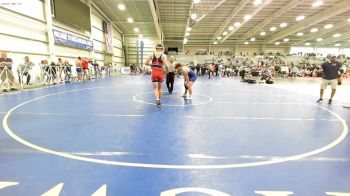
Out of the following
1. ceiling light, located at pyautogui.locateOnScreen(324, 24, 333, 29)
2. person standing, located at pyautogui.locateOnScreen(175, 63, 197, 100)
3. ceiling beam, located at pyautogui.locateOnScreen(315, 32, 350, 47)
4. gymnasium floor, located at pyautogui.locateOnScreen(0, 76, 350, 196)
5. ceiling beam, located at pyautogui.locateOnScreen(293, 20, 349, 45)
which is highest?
ceiling light, located at pyautogui.locateOnScreen(324, 24, 333, 29)

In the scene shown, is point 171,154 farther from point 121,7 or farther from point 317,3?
point 317,3

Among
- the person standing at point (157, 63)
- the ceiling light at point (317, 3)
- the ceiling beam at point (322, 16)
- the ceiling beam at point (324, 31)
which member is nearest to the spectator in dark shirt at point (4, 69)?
the person standing at point (157, 63)

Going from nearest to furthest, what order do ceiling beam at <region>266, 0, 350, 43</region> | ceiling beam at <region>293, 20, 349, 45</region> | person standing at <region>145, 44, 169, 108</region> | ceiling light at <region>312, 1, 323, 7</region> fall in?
1. person standing at <region>145, 44, 169, 108</region>
2. ceiling light at <region>312, 1, 323, 7</region>
3. ceiling beam at <region>266, 0, 350, 43</region>
4. ceiling beam at <region>293, 20, 349, 45</region>

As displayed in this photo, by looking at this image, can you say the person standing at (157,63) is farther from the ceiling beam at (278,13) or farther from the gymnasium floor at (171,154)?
the ceiling beam at (278,13)

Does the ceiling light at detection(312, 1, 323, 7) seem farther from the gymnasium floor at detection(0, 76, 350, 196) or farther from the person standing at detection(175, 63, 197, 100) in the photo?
the gymnasium floor at detection(0, 76, 350, 196)

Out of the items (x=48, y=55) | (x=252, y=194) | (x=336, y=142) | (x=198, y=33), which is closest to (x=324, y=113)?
(x=336, y=142)

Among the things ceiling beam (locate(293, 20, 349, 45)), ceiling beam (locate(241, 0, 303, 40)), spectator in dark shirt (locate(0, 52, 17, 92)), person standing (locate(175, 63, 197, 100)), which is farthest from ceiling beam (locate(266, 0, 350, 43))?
spectator in dark shirt (locate(0, 52, 17, 92))

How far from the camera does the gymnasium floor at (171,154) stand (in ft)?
8.18

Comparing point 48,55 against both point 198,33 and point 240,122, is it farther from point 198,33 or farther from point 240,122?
point 198,33

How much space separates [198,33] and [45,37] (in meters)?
29.0

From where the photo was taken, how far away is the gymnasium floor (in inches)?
98.1

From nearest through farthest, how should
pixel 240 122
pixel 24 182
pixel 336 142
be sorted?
pixel 24 182, pixel 336 142, pixel 240 122

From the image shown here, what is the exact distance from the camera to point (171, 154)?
3.35 metres

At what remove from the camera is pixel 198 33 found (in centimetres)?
4028
